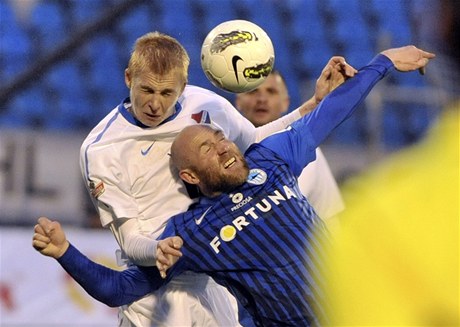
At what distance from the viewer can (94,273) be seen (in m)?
4.20

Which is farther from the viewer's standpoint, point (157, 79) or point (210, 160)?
point (157, 79)

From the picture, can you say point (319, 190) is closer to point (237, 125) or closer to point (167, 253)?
point (237, 125)

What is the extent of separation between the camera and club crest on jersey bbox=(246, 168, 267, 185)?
4035 millimetres

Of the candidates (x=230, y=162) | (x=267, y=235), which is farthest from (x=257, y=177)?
(x=267, y=235)

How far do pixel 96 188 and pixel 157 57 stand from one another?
630 mm

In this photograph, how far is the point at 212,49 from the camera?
4.46 m

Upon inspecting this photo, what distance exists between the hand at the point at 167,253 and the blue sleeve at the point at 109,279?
0.55 m

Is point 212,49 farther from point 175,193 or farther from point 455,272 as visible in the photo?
point 455,272

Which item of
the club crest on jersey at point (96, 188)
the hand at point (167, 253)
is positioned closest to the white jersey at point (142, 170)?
the club crest on jersey at point (96, 188)

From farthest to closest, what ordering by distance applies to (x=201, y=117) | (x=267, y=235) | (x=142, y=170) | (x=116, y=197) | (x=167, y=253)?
(x=201, y=117)
(x=142, y=170)
(x=116, y=197)
(x=267, y=235)
(x=167, y=253)

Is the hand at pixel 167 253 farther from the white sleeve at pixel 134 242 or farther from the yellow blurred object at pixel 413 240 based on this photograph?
the yellow blurred object at pixel 413 240

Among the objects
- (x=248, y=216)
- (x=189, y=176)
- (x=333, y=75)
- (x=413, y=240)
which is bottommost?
(x=413, y=240)

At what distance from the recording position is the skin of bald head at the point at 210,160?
158 inches

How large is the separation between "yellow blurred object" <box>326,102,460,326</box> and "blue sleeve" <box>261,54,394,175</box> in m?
2.63
